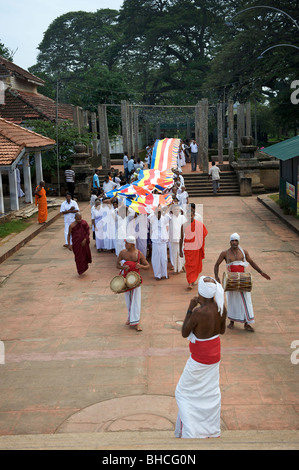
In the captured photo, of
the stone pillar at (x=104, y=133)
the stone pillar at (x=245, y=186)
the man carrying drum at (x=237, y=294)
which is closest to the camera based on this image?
the man carrying drum at (x=237, y=294)

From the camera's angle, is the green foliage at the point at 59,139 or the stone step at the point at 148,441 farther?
the green foliage at the point at 59,139

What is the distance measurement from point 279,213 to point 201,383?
1508cm

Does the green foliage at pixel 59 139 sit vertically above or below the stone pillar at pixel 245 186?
above

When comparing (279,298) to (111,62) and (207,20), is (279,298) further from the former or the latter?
(111,62)

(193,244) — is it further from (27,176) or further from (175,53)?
(175,53)

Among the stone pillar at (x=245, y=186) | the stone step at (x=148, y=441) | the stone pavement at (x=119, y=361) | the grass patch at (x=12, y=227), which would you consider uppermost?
the stone pillar at (x=245, y=186)

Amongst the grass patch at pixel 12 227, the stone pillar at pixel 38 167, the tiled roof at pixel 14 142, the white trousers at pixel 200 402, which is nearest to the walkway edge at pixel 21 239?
the grass patch at pixel 12 227

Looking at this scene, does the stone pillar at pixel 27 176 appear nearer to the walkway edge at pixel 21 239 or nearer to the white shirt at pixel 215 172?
the walkway edge at pixel 21 239

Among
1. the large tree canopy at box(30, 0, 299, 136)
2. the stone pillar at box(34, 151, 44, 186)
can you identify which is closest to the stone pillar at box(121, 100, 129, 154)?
the stone pillar at box(34, 151, 44, 186)

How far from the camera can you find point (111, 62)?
5650 centimetres

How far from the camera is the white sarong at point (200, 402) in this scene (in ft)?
18.9

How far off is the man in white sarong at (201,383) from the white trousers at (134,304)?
346cm

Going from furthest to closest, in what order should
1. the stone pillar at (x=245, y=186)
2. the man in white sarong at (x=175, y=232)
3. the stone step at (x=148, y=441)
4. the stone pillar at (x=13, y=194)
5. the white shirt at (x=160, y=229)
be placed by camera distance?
1. the stone pillar at (x=245, y=186)
2. the stone pillar at (x=13, y=194)
3. the man in white sarong at (x=175, y=232)
4. the white shirt at (x=160, y=229)
5. the stone step at (x=148, y=441)
